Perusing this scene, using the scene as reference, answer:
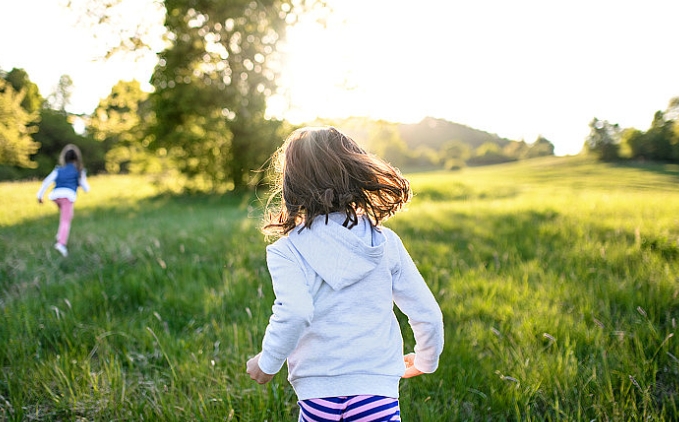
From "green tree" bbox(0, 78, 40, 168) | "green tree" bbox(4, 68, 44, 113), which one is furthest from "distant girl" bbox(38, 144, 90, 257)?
"green tree" bbox(4, 68, 44, 113)

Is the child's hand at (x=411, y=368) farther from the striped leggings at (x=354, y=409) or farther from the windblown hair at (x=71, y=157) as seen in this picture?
the windblown hair at (x=71, y=157)

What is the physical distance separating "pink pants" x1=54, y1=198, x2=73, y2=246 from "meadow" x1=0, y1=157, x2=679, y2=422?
0.46 metres

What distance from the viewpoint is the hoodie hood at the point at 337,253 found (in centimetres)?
158

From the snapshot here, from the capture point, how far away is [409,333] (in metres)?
3.45

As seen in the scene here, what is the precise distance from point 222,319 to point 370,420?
2.13m

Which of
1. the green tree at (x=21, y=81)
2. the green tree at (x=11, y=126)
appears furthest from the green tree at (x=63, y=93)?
the green tree at (x=11, y=126)

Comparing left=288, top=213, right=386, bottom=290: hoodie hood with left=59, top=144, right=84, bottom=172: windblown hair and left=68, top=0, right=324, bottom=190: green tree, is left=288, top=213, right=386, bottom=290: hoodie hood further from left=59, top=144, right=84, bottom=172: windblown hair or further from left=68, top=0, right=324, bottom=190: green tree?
left=68, top=0, right=324, bottom=190: green tree

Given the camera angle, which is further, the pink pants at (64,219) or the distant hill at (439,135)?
the distant hill at (439,135)

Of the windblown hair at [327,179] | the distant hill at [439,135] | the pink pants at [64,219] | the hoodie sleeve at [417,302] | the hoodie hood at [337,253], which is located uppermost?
the distant hill at [439,135]

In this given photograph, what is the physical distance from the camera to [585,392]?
8.11 feet

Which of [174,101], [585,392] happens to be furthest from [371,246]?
[174,101]

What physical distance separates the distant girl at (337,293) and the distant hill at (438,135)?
312 feet

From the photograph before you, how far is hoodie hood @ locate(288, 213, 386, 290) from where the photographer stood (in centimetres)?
158

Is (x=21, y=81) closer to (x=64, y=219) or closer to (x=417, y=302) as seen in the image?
(x=64, y=219)
